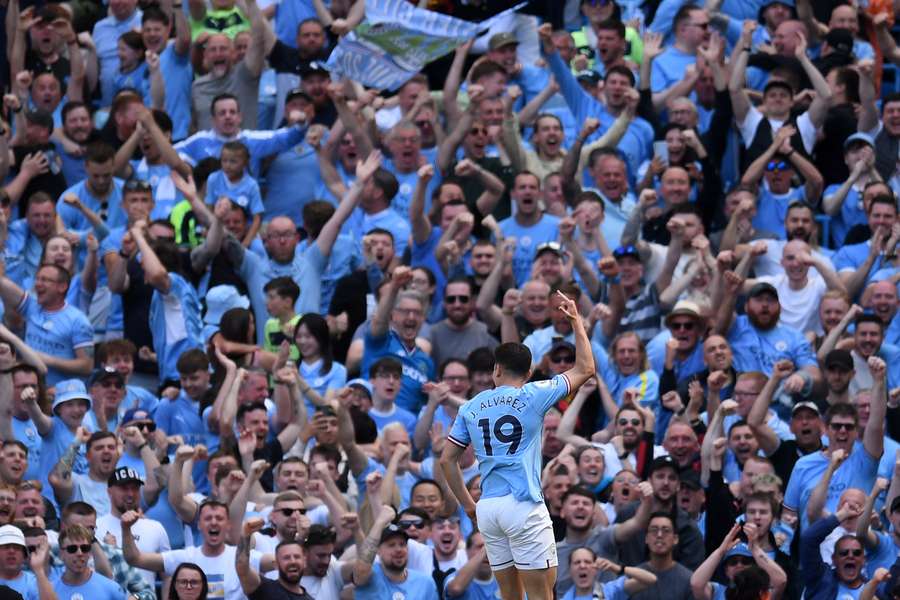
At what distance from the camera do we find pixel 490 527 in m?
14.6

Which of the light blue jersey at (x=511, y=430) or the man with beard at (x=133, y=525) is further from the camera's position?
the man with beard at (x=133, y=525)

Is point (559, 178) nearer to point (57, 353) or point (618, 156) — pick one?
point (618, 156)

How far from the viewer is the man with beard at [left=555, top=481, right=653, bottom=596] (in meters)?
17.8

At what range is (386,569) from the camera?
1766cm

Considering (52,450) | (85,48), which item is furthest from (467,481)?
(85,48)

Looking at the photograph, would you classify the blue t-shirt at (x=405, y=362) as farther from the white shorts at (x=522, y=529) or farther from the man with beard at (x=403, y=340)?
the white shorts at (x=522, y=529)

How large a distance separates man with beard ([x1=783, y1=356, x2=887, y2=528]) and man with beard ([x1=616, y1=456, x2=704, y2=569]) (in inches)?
36.4

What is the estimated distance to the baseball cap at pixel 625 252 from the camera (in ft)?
67.9

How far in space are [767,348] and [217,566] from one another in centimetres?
527

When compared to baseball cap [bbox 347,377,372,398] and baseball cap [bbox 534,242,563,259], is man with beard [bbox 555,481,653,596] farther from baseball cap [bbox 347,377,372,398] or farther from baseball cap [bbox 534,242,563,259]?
baseball cap [bbox 534,242,563,259]

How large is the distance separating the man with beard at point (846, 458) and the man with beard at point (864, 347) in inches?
40.7

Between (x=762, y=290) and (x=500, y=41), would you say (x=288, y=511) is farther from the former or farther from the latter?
(x=500, y=41)

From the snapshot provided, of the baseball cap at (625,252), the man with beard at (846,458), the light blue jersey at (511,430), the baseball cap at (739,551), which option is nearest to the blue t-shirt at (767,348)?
the baseball cap at (625,252)

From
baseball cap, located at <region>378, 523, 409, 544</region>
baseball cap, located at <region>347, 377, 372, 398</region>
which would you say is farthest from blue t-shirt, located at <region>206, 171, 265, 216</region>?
baseball cap, located at <region>378, 523, 409, 544</region>
